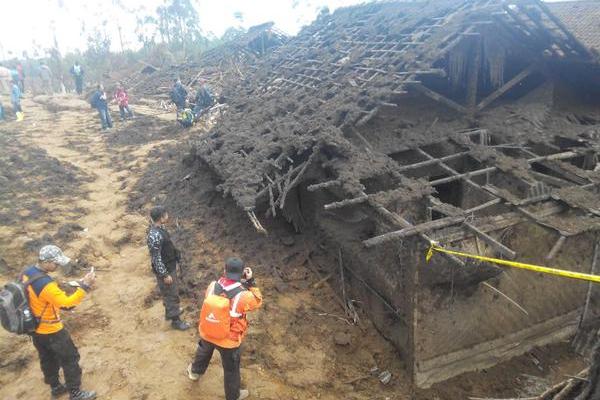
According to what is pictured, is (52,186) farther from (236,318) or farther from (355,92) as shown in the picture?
(236,318)

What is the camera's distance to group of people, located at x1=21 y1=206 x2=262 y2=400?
4.51 m

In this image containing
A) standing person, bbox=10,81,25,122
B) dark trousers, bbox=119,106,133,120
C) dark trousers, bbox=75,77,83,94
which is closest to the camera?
standing person, bbox=10,81,25,122

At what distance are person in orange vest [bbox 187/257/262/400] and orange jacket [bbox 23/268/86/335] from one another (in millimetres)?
1438

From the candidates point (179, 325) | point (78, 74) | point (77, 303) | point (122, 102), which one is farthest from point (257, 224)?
point (78, 74)

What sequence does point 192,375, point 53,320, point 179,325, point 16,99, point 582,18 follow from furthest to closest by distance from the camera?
point 582,18
point 16,99
point 179,325
point 192,375
point 53,320

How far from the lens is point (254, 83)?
50.9 feet

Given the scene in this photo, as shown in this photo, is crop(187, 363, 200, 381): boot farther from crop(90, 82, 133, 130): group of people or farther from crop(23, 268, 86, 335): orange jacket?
crop(90, 82, 133, 130): group of people

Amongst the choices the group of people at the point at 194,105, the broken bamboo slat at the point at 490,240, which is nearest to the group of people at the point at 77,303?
the broken bamboo slat at the point at 490,240

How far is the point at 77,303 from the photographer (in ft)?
15.5

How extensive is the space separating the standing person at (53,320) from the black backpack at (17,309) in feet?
0.13

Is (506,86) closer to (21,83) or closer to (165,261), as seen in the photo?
(165,261)

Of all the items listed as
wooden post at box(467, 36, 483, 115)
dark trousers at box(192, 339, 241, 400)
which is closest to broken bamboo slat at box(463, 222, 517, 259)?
dark trousers at box(192, 339, 241, 400)

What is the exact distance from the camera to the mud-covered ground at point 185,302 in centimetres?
562

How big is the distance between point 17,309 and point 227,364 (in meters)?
2.19
